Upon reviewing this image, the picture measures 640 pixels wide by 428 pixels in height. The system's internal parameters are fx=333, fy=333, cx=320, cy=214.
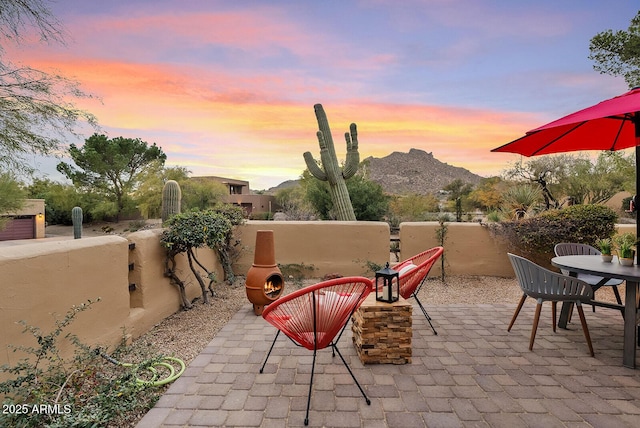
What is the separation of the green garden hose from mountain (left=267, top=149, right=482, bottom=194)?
3114 centimetres

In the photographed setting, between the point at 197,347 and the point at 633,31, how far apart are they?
11.5m

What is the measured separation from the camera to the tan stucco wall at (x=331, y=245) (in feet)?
19.5

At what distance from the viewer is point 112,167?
27406 mm

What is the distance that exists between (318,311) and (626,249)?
2.83 meters

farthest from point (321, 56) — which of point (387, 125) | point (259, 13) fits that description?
point (387, 125)

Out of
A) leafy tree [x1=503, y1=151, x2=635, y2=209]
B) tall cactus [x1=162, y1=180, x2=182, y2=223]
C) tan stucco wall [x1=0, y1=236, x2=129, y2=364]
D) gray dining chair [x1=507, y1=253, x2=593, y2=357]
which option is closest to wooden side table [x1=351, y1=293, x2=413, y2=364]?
gray dining chair [x1=507, y1=253, x2=593, y2=357]

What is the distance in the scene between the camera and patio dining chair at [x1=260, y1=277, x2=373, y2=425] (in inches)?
82.2

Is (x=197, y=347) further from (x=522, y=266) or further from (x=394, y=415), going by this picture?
(x=522, y=266)

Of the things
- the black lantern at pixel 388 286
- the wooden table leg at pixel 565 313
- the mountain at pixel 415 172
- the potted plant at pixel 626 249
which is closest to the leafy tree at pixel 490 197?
the mountain at pixel 415 172

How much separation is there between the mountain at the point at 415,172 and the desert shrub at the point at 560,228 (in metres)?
27.2

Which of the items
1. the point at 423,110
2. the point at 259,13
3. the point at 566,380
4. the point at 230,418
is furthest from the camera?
the point at 423,110

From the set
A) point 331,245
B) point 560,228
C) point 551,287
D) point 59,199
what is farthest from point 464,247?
point 59,199

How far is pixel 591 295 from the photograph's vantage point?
9.13 feet

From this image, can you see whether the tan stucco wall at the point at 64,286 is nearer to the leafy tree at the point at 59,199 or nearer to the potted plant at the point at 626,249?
the potted plant at the point at 626,249
